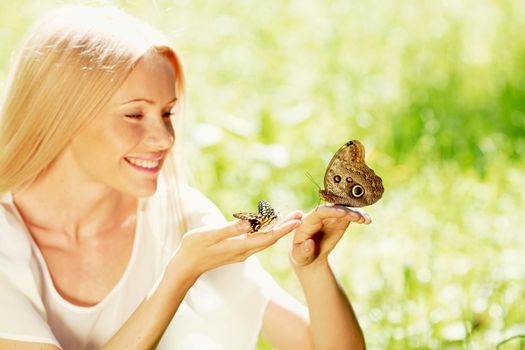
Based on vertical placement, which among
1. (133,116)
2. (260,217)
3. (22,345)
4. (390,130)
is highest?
(390,130)

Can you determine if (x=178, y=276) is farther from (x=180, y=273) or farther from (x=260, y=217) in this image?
(x=260, y=217)

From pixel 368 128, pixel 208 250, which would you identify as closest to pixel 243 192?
pixel 368 128

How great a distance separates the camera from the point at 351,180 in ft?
7.68

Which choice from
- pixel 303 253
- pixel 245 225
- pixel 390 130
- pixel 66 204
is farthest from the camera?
pixel 390 130

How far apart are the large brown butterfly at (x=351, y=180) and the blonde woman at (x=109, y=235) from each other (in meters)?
0.08

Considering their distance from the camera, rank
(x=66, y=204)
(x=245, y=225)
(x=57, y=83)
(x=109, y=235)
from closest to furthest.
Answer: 1. (x=245, y=225)
2. (x=57, y=83)
3. (x=66, y=204)
4. (x=109, y=235)

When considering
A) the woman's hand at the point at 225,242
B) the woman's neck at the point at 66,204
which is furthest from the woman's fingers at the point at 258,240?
the woman's neck at the point at 66,204

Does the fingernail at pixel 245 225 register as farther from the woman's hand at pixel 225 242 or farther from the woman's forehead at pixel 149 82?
the woman's forehead at pixel 149 82

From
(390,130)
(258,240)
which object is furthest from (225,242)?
(390,130)

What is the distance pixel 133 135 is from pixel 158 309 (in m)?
0.50

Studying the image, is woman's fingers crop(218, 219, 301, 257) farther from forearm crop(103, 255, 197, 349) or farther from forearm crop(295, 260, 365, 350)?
forearm crop(295, 260, 365, 350)

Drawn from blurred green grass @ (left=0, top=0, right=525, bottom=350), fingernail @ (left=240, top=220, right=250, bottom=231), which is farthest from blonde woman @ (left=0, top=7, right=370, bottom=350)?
blurred green grass @ (left=0, top=0, right=525, bottom=350)

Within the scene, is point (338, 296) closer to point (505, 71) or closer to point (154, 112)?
point (154, 112)

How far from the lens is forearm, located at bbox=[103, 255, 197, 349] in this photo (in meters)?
2.48
